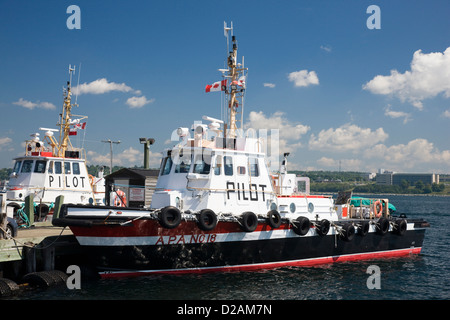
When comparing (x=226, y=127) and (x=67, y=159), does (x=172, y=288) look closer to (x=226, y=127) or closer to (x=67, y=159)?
(x=226, y=127)

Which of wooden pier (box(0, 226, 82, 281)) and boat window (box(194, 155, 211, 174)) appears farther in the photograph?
boat window (box(194, 155, 211, 174))

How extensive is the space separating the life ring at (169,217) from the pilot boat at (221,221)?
0.03 m

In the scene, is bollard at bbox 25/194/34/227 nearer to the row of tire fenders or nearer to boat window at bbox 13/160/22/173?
boat window at bbox 13/160/22/173

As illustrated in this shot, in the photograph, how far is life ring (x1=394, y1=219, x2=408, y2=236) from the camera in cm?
1992

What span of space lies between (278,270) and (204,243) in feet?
11.5

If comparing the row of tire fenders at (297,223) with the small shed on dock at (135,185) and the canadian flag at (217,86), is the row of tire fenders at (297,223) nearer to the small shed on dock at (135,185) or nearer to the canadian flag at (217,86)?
the canadian flag at (217,86)

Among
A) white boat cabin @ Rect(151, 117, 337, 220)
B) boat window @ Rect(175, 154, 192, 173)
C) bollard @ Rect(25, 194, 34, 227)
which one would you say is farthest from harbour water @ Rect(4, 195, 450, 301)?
bollard @ Rect(25, 194, 34, 227)

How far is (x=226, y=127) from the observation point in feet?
55.3

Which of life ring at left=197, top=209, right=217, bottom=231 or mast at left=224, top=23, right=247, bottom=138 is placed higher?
mast at left=224, top=23, right=247, bottom=138

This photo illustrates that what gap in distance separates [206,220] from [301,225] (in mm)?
4225

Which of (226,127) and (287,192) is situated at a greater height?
(226,127)

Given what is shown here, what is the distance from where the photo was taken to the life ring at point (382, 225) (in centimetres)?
1919

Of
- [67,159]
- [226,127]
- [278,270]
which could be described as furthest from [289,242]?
[67,159]

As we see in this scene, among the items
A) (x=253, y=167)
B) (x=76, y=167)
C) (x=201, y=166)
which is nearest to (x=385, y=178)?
(x=76, y=167)
